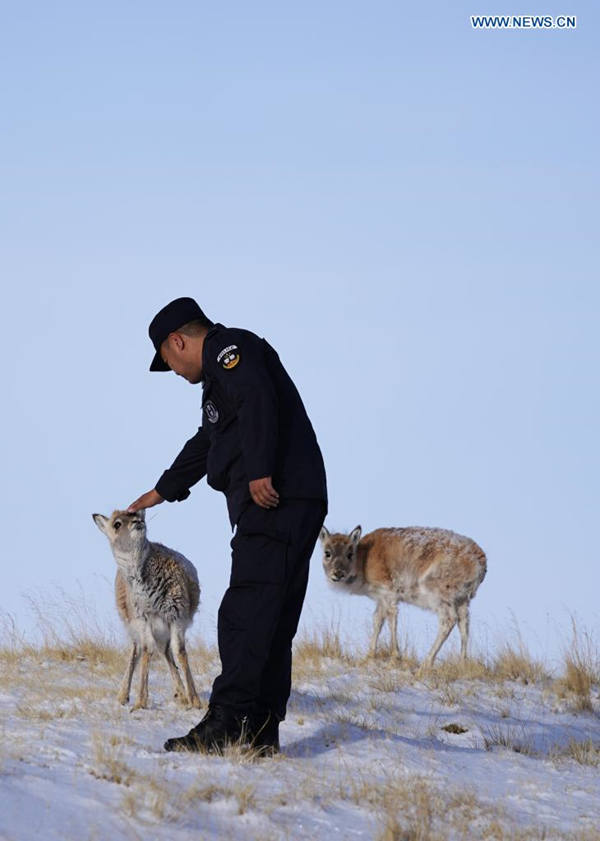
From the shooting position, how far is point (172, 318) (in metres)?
7.30

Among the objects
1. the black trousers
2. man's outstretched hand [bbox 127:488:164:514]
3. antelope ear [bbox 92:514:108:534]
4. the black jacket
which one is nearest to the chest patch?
the black jacket

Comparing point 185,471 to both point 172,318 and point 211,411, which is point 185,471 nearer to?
point 211,411

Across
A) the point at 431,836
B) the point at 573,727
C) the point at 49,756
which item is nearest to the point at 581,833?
the point at 431,836

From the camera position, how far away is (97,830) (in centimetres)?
533

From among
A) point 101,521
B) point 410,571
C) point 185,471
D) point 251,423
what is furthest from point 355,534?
point 251,423

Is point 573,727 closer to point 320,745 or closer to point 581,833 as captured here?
point 320,745

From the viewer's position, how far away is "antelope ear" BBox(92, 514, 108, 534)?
926 cm

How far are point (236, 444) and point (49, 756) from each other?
82.3 inches

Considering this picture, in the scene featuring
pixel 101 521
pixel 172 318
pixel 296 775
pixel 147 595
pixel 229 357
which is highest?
pixel 172 318

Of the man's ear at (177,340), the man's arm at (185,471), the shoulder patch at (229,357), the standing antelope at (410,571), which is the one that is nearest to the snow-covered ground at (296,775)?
the man's arm at (185,471)

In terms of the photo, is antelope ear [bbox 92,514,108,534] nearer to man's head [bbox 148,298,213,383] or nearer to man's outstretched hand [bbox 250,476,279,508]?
man's head [bbox 148,298,213,383]

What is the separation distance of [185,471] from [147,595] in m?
1.40

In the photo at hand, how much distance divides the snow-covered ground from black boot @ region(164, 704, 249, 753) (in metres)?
0.13

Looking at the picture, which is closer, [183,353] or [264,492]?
[264,492]
